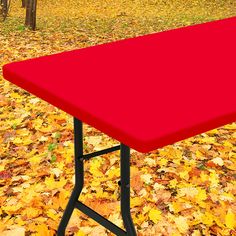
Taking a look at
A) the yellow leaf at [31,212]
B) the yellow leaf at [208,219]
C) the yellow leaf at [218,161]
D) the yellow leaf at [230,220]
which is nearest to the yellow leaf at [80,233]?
the yellow leaf at [31,212]

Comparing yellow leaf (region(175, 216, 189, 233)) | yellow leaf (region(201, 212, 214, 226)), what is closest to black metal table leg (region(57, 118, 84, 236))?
yellow leaf (region(175, 216, 189, 233))

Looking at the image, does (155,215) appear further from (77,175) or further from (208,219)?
(77,175)

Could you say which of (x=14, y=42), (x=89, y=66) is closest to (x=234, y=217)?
(x=89, y=66)

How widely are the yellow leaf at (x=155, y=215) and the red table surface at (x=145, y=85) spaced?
122 centimetres

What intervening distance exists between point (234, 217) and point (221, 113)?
5.84 ft

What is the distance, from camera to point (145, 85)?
207 centimetres

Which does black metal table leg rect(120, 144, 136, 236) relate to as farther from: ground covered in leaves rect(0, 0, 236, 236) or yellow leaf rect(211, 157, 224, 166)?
yellow leaf rect(211, 157, 224, 166)

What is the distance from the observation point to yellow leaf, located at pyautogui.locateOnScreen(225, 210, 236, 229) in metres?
3.25

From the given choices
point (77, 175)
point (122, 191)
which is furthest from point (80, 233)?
point (122, 191)

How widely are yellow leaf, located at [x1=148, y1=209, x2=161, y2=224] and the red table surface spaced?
1217mm

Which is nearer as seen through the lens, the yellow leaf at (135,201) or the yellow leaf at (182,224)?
the yellow leaf at (182,224)

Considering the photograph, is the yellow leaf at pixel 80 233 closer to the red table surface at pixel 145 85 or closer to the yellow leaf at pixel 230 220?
the yellow leaf at pixel 230 220

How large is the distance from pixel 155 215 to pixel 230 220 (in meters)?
0.51

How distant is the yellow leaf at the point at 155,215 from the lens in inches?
130
